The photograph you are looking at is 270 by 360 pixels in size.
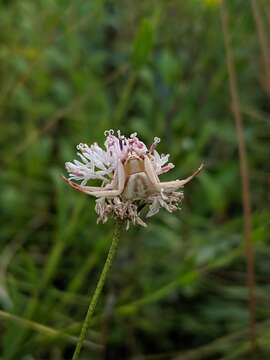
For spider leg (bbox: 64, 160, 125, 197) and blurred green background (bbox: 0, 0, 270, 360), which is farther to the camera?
blurred green background (bbox: 0, 0, 270, 360)

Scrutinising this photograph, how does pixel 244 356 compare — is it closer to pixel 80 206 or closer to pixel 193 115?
pixel 80 206

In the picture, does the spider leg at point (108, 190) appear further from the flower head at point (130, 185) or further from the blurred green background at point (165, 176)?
the blurred green background at point (165, 176)

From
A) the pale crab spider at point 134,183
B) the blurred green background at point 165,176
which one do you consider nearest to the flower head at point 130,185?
the pale crab spider at point 134,183

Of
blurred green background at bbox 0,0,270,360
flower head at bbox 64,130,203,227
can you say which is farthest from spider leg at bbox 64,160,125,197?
blurred green background at bbox 0,0,270,360

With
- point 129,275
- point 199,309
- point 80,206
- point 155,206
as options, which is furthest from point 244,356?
point 155,206

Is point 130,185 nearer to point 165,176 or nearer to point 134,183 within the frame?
point 134,183

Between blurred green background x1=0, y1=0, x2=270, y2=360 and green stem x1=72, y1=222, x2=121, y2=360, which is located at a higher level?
blurred green background x1=0, y1=0, x2=270, y2=360

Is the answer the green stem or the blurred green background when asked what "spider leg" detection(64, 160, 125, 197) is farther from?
the blurred green background

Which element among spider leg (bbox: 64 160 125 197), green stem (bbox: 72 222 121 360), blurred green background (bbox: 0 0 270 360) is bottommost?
green stem (bbox: 72 222 121 360)
